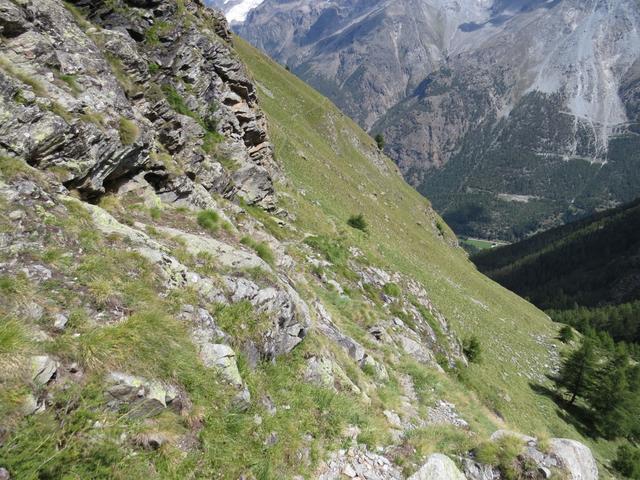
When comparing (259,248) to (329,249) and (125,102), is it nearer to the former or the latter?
(125,102)

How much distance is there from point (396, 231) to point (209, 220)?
143 ft

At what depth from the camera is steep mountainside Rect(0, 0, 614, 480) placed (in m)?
5.24

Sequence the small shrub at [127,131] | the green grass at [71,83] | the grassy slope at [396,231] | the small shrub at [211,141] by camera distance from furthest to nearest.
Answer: the grassy slope at [396,231], the small shrub at [211,141], the small shrub at [127,131], the green grass at [71,83]

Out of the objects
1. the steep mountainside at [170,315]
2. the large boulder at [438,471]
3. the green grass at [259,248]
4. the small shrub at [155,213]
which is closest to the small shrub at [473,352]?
the steep mountainside at [170,315]

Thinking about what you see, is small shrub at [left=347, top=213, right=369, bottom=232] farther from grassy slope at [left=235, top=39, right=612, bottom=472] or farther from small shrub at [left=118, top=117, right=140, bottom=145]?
small shrub at [left=118, top=117, right=140, bottom=145]

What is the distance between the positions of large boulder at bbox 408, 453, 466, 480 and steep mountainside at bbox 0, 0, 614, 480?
0.19 ft

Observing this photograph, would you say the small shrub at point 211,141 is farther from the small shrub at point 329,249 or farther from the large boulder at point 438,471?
the large boulder at point 438,471

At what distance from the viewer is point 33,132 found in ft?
30.7

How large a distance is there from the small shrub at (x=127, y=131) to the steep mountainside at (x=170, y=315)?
0.07 meters

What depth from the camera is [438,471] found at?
7.32m

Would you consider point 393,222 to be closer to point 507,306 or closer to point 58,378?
point 507,306

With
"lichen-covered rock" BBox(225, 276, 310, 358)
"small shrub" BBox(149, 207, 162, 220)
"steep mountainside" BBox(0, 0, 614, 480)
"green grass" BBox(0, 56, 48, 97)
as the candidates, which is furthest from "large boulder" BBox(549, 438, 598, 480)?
"green grass" BBox(0, 56, 48, 97)

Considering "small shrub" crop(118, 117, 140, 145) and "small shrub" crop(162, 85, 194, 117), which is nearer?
"small shrub" crop(118, 117, 140, 145)

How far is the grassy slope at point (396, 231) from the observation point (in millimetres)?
27016
